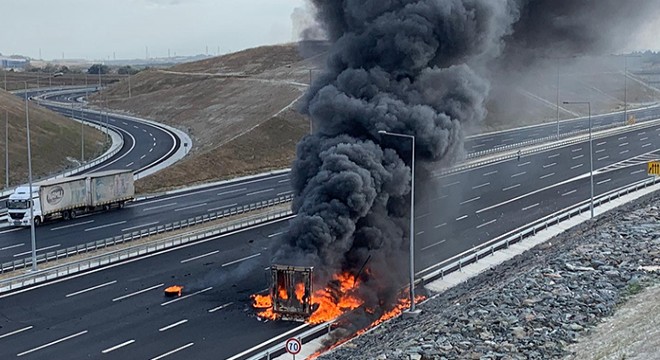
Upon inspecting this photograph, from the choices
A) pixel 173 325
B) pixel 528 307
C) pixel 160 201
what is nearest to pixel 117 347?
pixel 173 325

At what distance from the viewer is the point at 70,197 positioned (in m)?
57.5

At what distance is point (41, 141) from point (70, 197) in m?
38.5

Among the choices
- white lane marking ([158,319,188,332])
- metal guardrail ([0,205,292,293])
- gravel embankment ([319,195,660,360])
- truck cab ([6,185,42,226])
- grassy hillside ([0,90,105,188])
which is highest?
grassy hillside ([0,90,105,188])

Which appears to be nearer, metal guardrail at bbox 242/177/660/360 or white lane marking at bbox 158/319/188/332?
metal guardrail at bbox 242/177/660/360

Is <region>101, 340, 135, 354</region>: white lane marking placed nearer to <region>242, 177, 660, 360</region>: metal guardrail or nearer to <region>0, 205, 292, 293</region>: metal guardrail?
<region>242, 177, 660, 360</region>: metal guardrail

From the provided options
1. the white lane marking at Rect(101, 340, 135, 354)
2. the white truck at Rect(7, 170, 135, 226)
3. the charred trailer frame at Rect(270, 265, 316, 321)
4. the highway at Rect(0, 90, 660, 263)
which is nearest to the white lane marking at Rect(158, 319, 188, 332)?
the white lane marking at Rect(101, 340, 135, 354)

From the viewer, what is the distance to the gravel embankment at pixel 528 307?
26.0 metres

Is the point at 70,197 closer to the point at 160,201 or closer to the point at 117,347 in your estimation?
the point at 160,201

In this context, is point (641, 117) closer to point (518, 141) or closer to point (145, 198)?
point (518, 141)

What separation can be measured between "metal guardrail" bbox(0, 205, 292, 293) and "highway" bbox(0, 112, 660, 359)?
3.19 feet

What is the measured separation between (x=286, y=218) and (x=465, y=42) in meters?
21.4

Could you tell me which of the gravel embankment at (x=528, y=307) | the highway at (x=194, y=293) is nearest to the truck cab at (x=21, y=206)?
the highway at (x=194, y=293)

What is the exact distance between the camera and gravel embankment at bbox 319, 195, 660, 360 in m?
26.0

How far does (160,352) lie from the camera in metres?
29.4
